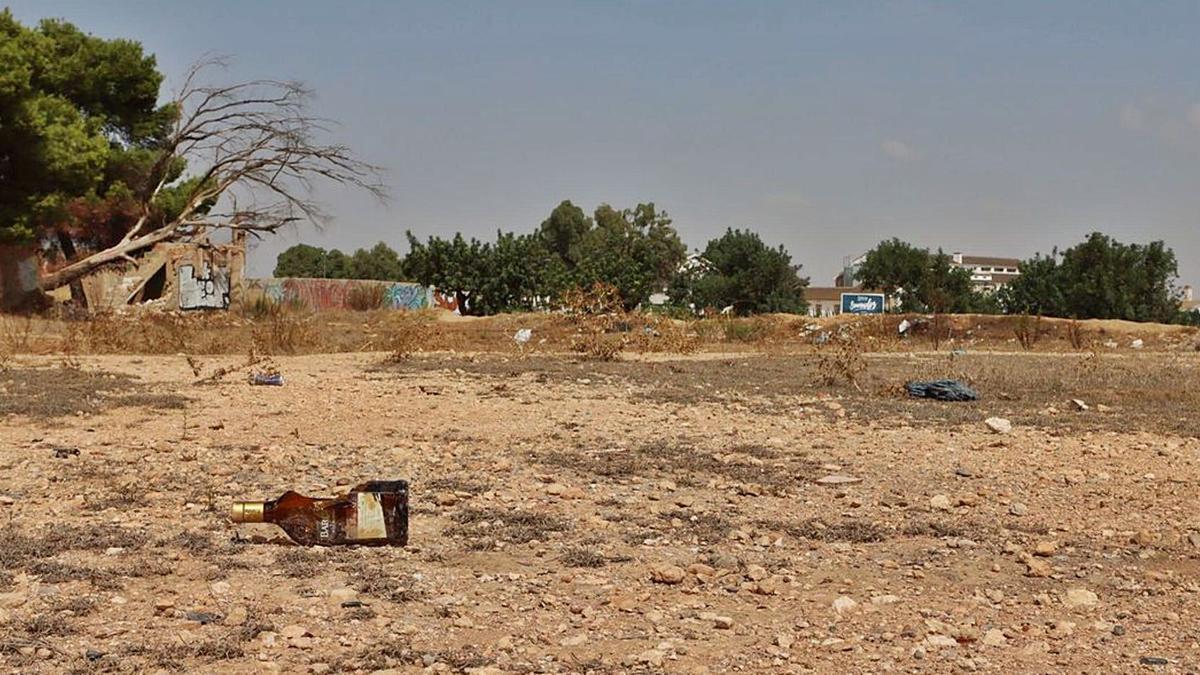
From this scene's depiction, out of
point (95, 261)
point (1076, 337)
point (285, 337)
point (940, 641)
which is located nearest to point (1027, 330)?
point (1076, 337)

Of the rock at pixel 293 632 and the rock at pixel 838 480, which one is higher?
the rock at pixel 838 480

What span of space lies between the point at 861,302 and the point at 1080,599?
153 feet

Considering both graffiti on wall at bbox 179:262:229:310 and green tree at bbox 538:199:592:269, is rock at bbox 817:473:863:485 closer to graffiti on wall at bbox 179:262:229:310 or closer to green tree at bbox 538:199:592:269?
graffiti on wall at bbox 179:262:229:310

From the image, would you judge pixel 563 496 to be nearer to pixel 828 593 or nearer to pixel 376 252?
pixel 828 593

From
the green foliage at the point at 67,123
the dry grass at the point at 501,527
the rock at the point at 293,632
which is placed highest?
the green foliage at the point at 67,123

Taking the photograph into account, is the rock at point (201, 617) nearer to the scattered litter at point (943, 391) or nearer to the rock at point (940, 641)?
the rock at point (940, 641)

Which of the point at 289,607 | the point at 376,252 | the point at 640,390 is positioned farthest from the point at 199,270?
the point at 376,252

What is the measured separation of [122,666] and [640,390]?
6.92 meters

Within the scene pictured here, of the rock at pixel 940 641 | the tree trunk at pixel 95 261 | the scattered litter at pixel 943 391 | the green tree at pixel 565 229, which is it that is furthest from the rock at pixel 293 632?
the green tree at pixel 565 229

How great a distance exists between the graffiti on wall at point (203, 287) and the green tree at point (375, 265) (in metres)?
39.8

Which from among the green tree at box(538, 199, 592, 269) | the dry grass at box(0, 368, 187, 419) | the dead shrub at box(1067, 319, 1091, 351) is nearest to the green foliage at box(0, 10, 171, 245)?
the dry grass at box(0, 368, 187, 419)

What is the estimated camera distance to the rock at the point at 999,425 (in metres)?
7.23

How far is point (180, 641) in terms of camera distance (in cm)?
307

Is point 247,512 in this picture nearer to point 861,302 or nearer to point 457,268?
point 457,268
